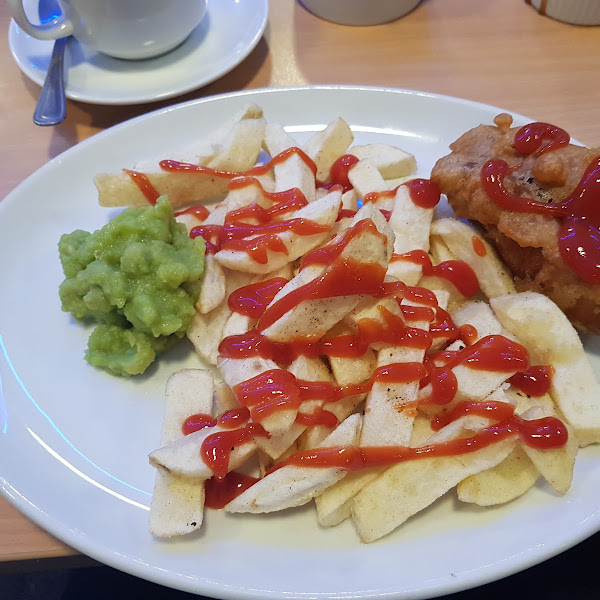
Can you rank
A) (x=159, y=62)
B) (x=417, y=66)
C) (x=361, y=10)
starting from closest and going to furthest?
(x=159, y=62) < (x=417, y=66) < (x=361, y=10)

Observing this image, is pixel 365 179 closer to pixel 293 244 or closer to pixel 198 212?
pixel 293 244

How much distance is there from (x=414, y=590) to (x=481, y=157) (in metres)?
1.34

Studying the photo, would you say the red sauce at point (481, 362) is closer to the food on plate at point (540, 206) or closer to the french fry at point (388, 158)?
the food on plate at point (540, 206)

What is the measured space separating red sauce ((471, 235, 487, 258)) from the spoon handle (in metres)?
1.77

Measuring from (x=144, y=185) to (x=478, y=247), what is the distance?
3.97ft

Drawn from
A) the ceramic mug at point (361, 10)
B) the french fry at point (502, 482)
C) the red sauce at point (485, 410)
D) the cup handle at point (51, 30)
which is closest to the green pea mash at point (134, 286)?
the red sauce at point (485, 410)

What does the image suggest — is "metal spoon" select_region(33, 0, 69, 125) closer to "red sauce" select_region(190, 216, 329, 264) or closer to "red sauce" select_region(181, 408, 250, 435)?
"red sauce" select_region(190, 216, 329, 264)

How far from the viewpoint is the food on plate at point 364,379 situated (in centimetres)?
141

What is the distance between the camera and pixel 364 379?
5.19ft

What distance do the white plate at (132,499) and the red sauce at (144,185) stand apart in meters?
0.16

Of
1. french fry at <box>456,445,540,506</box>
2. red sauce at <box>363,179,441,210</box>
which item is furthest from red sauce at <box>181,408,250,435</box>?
red sauce at <box>363,179,441,210</box>

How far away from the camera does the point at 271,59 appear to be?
2.94 metres

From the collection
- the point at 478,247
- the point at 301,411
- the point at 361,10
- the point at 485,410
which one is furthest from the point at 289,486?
the point at 361,10

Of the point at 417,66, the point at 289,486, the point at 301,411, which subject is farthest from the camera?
the point at 417,66
